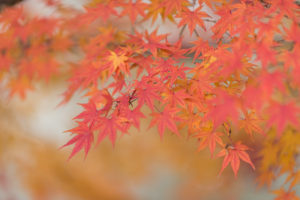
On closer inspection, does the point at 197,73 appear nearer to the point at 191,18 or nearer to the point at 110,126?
the point at 191,18

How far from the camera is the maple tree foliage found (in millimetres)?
962

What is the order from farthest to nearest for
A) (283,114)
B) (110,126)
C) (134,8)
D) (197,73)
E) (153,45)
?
(134,8)
(153,45)
(197,73)
(110,126)
(283,114)

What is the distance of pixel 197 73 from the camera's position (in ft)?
4.50

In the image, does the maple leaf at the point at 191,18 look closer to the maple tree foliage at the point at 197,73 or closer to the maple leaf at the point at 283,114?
the maple tree foliage at the point at 197,73

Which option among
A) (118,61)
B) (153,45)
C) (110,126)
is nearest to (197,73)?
(153,45)

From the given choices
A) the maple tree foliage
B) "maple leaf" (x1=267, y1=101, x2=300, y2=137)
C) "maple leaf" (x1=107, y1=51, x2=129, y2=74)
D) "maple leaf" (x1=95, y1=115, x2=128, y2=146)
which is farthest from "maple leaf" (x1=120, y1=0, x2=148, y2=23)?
"maple leaf" (x1=267, y1=101, x2=300, y2=137)

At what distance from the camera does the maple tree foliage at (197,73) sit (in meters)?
0.96

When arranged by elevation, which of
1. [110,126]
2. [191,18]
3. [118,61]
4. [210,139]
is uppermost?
[191,18]

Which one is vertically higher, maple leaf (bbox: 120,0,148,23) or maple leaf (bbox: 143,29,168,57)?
maple leaf (bbox: 120,0,148,23)

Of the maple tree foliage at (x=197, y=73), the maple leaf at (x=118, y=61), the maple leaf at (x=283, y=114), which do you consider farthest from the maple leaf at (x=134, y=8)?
the maple leaf at (x=283, y=114)

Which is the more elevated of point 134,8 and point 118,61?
point 134,8

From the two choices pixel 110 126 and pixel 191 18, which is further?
pixel 191 18

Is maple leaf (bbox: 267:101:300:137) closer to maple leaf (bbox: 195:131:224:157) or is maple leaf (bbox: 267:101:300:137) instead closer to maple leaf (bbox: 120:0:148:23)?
maple leaf (bbox: 195:131:224:157)

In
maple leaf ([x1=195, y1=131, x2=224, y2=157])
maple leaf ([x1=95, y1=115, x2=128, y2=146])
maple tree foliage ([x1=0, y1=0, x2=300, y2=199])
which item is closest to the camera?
maple tree foliage ([x1=0, y1=0, x2=300, y2=199])
